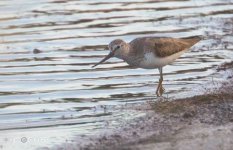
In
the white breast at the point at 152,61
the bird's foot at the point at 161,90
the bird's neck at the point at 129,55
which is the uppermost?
the bird's neck at the point at 129,55

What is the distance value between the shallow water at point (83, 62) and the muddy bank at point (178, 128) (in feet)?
1.44

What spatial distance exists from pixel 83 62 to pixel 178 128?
16.6 ft

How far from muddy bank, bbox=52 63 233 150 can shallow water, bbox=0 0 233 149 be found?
1.44ft

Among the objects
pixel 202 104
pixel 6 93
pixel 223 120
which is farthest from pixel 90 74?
pixel 223 120

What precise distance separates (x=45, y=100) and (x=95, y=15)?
6.38 m

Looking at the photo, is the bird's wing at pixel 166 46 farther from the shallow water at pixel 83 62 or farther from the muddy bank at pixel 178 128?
the muddy bank at pixel 178 128

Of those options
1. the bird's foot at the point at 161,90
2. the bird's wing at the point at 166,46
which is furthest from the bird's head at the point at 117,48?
the bird's foot at the point at 161,90

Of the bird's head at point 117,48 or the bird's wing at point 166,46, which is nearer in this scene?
the bird's head at point 117,48

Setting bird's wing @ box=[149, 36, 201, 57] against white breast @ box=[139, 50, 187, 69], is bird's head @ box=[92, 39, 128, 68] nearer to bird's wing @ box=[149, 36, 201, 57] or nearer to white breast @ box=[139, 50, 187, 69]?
white breast @ box=[139, 50, 187, 69]

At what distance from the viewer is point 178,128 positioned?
8.80 meters

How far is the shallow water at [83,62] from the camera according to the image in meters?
10.1

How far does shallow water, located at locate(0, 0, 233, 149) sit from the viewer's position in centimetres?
1008

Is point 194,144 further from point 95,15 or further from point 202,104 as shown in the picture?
point 95,15

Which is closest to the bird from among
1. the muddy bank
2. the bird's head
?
the bird's head
